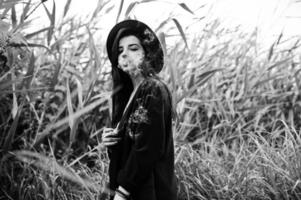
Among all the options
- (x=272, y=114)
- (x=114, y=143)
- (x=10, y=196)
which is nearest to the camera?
(x=114, y=143)

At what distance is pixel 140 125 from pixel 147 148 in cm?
8

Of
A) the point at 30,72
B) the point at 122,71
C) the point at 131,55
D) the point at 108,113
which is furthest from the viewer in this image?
the point at 108,113

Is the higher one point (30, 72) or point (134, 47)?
point (134, 47)

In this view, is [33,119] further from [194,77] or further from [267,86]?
[267,86]

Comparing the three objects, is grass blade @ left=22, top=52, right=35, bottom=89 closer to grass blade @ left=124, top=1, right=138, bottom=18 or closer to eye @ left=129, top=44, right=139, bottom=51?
grass blade @ left=124, top=1, right=138, bottom=18

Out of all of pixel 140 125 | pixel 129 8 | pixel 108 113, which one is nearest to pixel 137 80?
pixel 140 125

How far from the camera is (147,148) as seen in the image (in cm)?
144

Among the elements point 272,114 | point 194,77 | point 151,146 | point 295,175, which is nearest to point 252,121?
point 272,114

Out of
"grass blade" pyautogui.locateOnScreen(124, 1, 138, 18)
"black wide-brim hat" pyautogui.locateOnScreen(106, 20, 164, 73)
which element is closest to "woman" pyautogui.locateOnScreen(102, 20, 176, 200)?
"black wide-brim hat" pyautogui.locateOnScreen(106, 20, 164, 73)

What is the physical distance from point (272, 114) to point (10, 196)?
1.83 meters

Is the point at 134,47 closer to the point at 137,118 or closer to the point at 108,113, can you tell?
the point at 137,118

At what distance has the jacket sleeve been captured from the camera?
1.44 m

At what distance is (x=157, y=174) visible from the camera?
5.01 ft

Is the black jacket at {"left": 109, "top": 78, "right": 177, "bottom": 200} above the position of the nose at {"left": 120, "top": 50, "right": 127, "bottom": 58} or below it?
below
